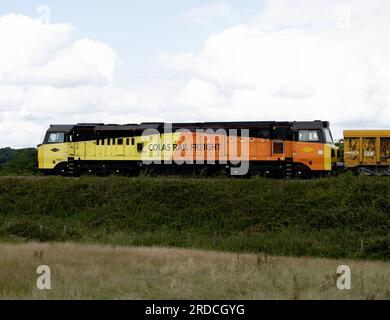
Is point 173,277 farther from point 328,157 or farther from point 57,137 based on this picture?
point 57,137

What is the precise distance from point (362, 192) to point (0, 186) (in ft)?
65.3

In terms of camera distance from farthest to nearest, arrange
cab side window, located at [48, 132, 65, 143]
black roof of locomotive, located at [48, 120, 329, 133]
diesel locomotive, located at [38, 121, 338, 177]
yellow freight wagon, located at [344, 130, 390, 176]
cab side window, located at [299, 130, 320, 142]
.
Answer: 1. cab side window, located at [48, 132, 65, 143]
2. yellow freight wagon, located at [344, 130, 390, 176]
3. black roof of locomotive, located at [48, 120, 329, 133]
4. diesel locomotive, located at [38, 121, 338, 177]
5. cab side window, located at [299, 130, 320, 142]

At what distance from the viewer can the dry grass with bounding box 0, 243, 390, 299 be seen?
42.7 ft

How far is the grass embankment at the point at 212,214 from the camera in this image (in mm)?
25406

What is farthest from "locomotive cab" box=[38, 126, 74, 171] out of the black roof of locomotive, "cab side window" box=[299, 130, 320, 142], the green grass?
"cab side window" box=[299, 130, 320, 142]

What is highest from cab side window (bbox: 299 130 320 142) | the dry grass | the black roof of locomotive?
the black roof of locomotive

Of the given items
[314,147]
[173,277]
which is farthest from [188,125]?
[173,277]

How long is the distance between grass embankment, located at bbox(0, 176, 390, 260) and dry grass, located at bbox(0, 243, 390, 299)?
15.2 feet

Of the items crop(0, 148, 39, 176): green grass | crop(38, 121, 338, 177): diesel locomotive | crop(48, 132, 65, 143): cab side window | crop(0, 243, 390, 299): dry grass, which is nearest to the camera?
crop(0, 243, 390, 299): dry grass

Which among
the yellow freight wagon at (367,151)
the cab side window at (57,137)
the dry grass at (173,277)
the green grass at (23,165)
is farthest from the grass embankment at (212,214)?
the green grass at (23,165)

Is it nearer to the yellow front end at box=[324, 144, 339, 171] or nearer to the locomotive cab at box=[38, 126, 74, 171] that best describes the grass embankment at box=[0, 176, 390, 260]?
the yellow front end at box=[324, 144, 339, 171]

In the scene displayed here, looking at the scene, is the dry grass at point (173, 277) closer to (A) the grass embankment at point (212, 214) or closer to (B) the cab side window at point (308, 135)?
(A) the grass embankment at point (212, 214)

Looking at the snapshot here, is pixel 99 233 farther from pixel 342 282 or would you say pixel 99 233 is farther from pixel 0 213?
pixel 342 282
